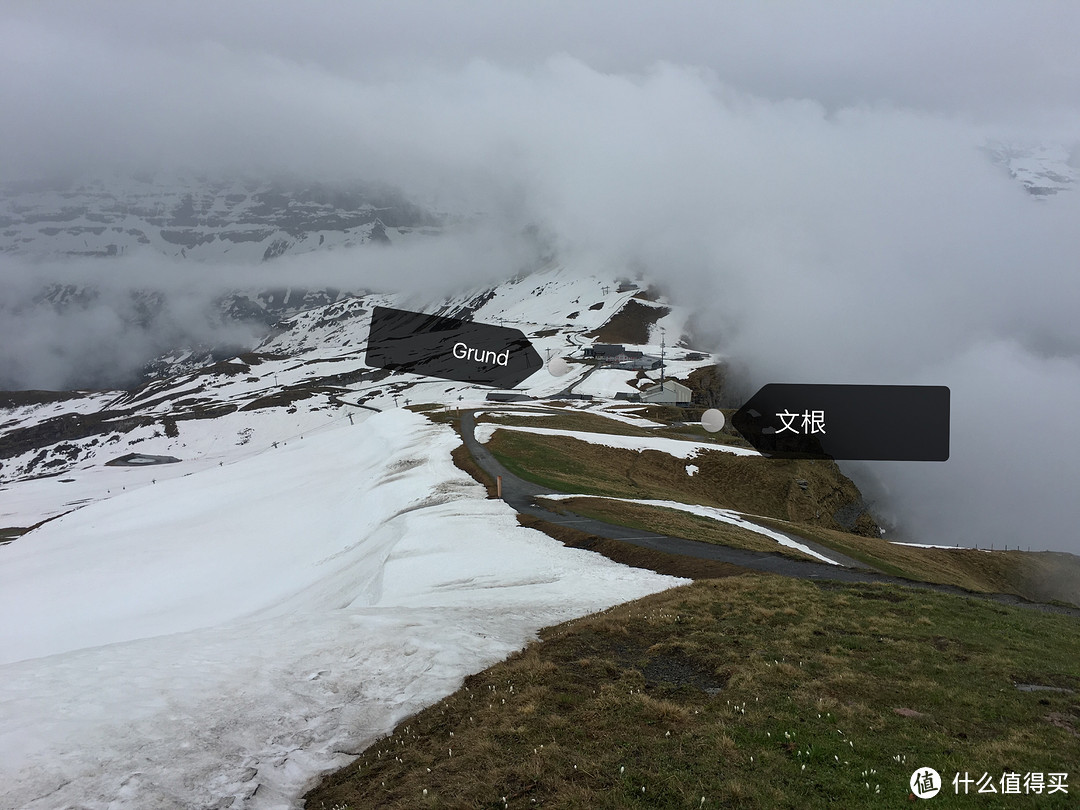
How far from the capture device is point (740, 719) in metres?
10.0

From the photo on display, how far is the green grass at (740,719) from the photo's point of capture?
8.08 metres

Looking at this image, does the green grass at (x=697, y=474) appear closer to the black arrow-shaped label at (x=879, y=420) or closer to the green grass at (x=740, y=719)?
the green grass at (x=740, y=719)

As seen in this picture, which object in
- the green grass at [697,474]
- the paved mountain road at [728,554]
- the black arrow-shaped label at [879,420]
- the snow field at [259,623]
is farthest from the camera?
the black arrow-shaped label at [879,420]

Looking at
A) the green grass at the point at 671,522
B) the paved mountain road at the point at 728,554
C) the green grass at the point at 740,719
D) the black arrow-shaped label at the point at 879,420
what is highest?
the green grass at the point at 740,719

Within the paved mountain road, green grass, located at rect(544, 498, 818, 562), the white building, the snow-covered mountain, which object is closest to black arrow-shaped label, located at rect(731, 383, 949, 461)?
the white building

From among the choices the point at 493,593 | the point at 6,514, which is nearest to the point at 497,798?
the point at 493,593

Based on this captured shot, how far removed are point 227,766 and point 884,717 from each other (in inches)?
467

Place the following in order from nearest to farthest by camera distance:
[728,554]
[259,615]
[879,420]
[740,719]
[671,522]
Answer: [740,719] < [728,554] < [259,615] < [671,522] < [879,420]

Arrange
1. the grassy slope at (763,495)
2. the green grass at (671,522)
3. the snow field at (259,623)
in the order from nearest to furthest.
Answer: the snow field at (259,623) → the green grass at (671,522) → the grassy slope at (763,495)

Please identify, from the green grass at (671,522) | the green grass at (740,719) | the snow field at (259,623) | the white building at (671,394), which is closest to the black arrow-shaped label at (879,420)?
the white building at (671,394)

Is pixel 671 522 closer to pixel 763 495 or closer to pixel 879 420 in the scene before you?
pixel 763 495

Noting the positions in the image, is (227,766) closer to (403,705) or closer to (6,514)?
(403,705)

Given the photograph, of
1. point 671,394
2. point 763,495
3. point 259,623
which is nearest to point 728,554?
point 259,623

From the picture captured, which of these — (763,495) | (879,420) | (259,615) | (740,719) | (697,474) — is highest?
(740,719)
